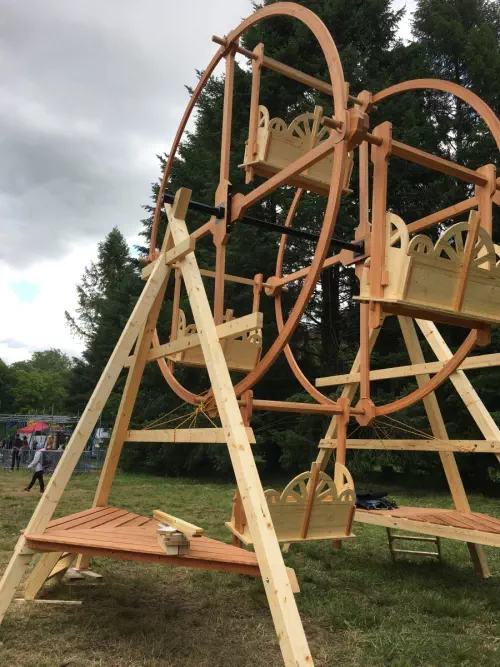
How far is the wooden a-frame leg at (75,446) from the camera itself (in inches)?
148

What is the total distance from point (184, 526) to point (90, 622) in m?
1.30

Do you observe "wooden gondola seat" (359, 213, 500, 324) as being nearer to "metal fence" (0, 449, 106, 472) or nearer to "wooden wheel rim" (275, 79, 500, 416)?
"wooden wheel rim" (275, 79, 500, 416)

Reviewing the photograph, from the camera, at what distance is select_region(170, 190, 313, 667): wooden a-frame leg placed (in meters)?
2.85

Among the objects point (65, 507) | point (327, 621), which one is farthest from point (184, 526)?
point (65, 507)

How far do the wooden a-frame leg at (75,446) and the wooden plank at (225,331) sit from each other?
1.14 ft

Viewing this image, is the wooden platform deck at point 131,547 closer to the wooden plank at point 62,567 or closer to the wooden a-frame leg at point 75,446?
the wooden a-frame leg at point 75,446

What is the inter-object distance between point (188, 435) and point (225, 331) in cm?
85

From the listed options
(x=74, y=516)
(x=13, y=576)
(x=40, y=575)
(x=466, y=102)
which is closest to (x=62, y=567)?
(x=40, y=575)

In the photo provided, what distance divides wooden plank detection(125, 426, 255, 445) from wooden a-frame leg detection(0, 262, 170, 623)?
1.78 ft

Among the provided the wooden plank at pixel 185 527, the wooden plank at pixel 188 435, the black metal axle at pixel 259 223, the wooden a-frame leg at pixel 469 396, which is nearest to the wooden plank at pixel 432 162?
the black metal axle at pixel 259 223

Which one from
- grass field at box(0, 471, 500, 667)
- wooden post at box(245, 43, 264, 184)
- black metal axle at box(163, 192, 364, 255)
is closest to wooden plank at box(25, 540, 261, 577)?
grass field at box(0, 471, 500, 667)

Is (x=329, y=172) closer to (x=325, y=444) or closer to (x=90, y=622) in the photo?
(x=325, y=444)

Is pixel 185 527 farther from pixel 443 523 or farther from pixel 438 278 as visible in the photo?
pixel 443 523

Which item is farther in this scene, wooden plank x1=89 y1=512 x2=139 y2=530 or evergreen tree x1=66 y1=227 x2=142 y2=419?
evergreen tree x1=66 y1=227 x2=142 y2=419
